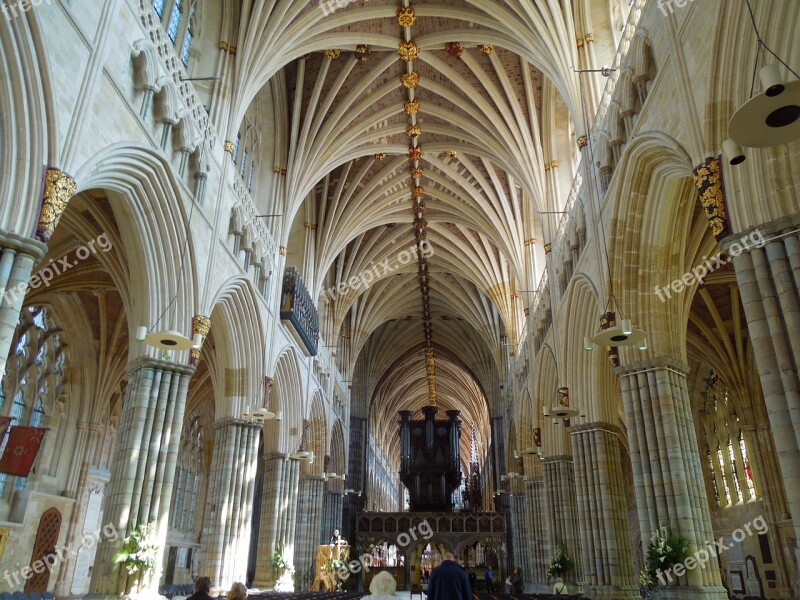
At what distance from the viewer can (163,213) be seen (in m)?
12.9

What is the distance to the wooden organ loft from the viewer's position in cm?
4222

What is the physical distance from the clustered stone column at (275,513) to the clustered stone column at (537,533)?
10.5 m

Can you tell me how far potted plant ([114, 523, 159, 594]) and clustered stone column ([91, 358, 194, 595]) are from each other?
0.10m

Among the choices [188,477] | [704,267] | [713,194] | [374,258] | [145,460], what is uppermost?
[374,258]

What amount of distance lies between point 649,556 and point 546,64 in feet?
41.8

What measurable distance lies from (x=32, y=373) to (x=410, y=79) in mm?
15632

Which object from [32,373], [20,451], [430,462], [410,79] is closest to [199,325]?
[20,451]

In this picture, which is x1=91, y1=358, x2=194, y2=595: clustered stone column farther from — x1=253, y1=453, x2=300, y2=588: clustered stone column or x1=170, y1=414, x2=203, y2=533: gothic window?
x1=170, y1=414, x2=203, y2=533: gothic window

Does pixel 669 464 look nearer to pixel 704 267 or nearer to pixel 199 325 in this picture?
pixel 704 267

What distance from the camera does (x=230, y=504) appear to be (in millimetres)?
16828

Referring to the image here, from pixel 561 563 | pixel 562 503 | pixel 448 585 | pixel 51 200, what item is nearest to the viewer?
pixel 448 585

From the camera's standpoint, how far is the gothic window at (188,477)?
2683cm

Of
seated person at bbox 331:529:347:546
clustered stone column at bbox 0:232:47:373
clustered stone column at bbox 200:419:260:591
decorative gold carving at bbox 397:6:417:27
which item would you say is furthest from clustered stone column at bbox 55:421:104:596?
decorative gold carving at bbox 397:6:417:27

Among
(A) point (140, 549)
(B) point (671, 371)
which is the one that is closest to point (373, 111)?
(B) point (671, 371)
